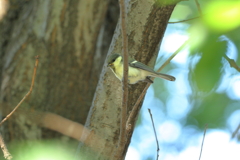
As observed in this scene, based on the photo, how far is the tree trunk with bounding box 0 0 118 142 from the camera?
3.17 metres

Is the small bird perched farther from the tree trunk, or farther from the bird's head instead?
the tree trunk

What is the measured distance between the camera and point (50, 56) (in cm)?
332

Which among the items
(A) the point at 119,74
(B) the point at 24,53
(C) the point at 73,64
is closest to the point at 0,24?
(B) the point at 24,53

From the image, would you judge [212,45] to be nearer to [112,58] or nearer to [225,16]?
[225,16]

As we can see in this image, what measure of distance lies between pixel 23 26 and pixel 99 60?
96cm

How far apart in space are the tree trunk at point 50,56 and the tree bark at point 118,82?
3.95ft

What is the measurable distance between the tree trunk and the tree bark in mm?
1204

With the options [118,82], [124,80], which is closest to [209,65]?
[124,80]

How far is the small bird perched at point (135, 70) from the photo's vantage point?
216cm

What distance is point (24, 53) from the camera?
10.5 ft

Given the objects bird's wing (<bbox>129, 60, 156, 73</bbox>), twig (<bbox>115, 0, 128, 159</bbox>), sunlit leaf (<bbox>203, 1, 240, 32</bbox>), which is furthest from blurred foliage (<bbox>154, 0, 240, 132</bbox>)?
bird's wing (<bbox>129, 60, 156, 73</bbox>)

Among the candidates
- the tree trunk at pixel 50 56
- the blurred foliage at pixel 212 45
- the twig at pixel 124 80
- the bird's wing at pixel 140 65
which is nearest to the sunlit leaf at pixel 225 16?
the blurred foliage at pixel 212 45

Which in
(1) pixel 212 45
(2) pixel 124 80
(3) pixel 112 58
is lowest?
(2) pixel 124 80

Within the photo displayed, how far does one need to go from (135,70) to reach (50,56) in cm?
142
